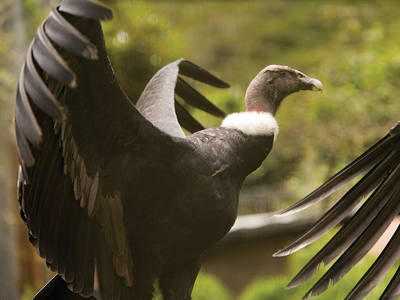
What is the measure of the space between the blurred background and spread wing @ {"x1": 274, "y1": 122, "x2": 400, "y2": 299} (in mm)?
2049

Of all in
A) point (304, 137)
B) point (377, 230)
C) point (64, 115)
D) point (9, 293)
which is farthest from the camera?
point (304, 137)

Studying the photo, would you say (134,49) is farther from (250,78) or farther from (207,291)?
(250,78)

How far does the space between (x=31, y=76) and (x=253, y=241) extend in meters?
4.16

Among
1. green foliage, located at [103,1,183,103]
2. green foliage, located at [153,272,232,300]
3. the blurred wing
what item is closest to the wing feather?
the blurred wing

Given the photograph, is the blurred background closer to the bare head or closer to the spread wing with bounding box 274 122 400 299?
the bare head

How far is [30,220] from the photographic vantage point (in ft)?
5.20

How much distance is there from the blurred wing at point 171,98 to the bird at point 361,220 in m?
0.56

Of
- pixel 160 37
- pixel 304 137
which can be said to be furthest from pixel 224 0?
pixel 160 37

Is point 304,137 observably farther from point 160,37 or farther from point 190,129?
point 190,129

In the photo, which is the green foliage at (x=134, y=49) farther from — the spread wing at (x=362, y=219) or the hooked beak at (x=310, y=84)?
the spread wing at (x=362, y=219)

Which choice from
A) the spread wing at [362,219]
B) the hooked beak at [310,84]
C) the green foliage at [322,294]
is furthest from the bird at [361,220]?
the green foliage at [322,294]

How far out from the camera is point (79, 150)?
1.51 m

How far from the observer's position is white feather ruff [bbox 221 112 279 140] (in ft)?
5.81

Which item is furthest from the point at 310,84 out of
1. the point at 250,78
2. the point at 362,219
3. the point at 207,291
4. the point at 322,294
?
the point at 250,78
